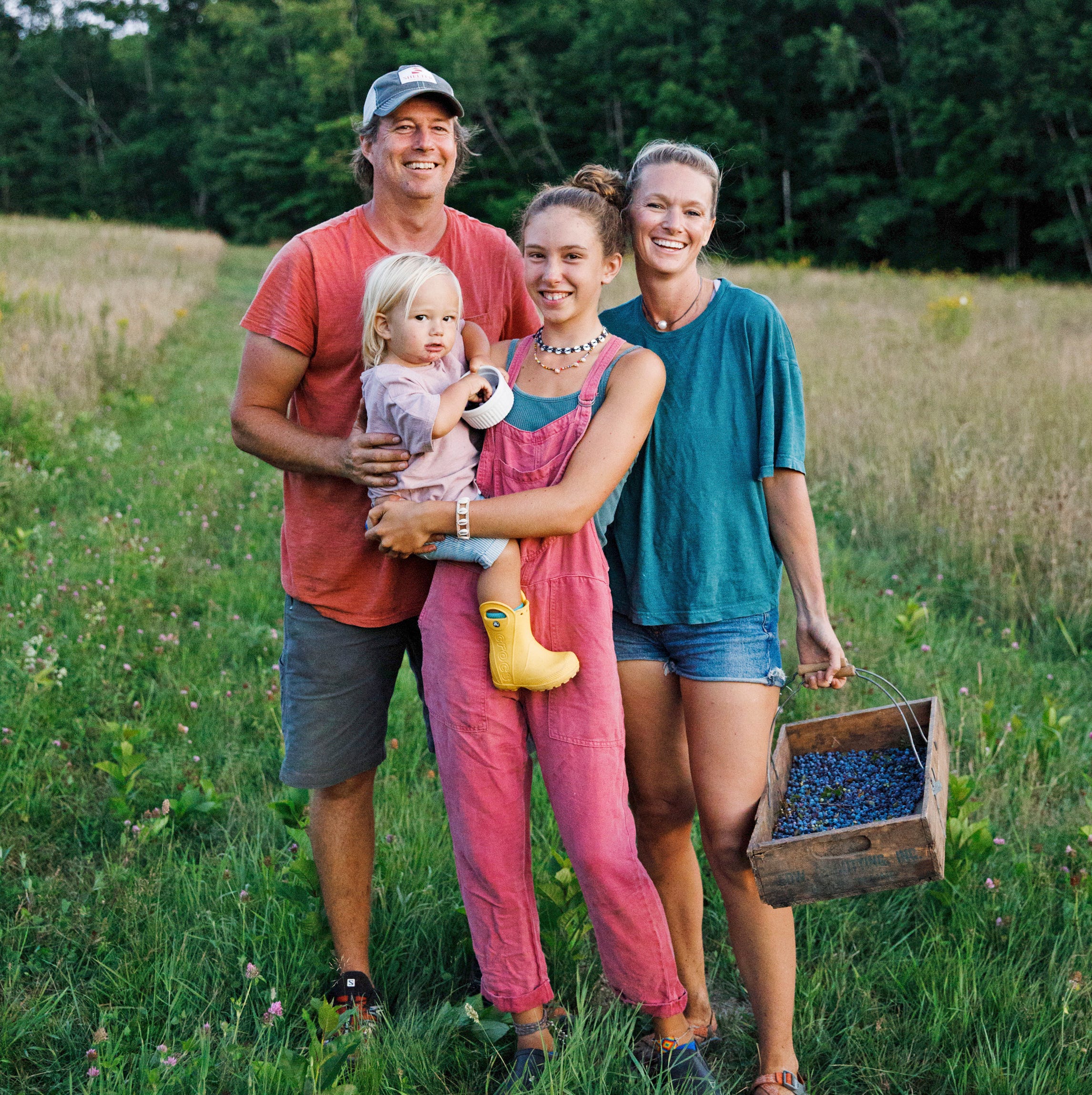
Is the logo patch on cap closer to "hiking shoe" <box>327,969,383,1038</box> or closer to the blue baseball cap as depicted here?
the blue baseball cap

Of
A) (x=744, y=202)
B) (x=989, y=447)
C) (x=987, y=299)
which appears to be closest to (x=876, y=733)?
(x=989, y=447)

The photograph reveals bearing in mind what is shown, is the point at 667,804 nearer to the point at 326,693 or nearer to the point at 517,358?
the point at 326,693

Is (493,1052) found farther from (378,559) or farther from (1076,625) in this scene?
(1076,625)

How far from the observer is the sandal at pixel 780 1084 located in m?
2.33

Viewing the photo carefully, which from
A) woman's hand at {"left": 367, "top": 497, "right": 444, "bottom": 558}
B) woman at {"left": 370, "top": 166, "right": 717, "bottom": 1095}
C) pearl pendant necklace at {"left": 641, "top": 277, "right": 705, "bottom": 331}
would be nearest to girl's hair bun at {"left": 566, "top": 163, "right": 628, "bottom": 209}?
woman at {"left": 370, "top": 166, "right": 717, "bottom": 1095}

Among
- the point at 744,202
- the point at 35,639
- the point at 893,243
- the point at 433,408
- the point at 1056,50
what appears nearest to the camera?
the point at 433,408

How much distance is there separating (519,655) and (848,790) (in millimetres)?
981

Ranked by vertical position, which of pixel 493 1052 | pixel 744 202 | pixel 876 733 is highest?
pixel 744 202

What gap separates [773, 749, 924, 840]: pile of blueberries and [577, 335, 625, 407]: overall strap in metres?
1.10

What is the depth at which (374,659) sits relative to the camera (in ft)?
8.92

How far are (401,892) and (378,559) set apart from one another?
1097 mm

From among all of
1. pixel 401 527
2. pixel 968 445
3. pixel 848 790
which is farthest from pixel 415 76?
pixel 968 445

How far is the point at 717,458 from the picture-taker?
2412mm

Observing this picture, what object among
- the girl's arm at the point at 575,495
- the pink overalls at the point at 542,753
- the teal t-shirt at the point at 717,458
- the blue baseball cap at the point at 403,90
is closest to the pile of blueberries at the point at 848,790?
the pink overalls at the point at 542,753
